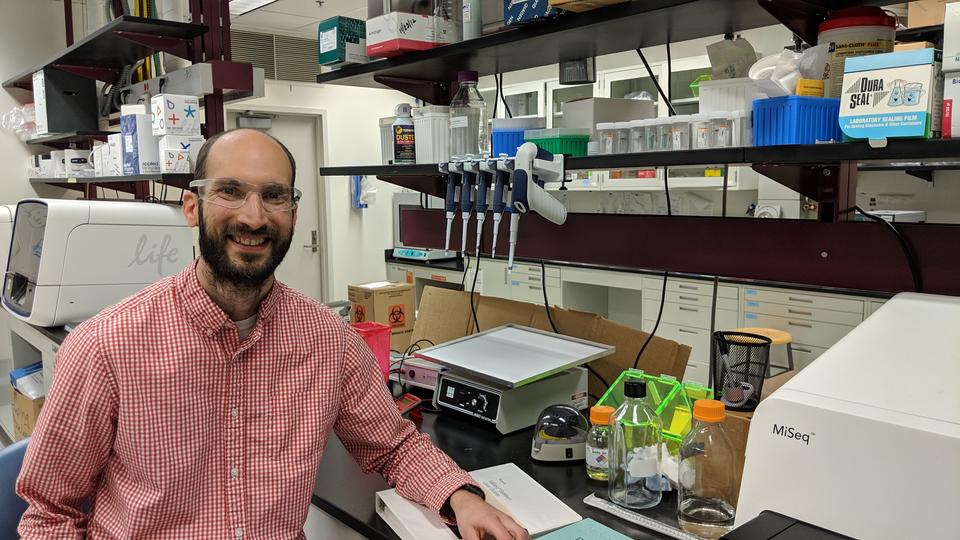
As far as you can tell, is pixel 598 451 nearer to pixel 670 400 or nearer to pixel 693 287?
pixel 670 400

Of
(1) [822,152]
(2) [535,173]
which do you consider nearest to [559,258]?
(2) [535,173]

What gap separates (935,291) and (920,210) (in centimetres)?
317

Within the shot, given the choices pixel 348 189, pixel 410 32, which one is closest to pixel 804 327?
pixel 410 32

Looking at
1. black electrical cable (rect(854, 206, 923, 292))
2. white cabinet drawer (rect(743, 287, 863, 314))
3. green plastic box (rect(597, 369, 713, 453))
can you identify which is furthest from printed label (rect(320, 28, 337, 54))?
white cabinet drawer (rect(743, 287, 863, 314))

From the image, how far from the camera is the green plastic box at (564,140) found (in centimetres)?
157

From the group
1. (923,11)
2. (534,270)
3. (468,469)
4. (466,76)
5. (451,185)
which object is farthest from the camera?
(534,270)

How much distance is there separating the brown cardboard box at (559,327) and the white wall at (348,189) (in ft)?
12.5

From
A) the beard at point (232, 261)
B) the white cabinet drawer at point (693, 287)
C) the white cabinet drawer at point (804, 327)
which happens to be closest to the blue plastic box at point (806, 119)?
the beard at point (232, 261)

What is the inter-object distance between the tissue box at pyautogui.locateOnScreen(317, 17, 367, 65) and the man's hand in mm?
1353

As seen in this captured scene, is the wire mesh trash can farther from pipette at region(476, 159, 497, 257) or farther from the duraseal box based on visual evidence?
pipette at region(476, 159, 497, 257)

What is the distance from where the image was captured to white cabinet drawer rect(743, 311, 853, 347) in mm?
3613

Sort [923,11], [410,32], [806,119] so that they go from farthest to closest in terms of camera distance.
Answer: [923,11] → [410,32] → [806,119]

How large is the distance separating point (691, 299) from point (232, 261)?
3.48 metres

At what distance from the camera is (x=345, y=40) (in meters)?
2.02
